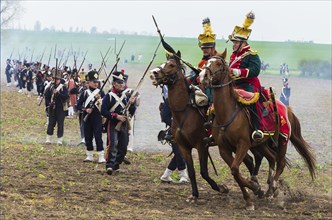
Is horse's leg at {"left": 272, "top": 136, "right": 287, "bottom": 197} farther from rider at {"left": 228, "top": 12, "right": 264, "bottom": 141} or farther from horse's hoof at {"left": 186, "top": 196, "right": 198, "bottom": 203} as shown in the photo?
horse's hoof at {"left": 186, "top": 196, "right": 198, "bottom": 203}

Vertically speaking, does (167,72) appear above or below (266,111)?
above

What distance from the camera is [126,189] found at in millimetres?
13281

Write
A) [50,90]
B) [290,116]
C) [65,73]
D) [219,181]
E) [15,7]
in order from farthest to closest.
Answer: [15,7] < [65,73] < [50,90] < [219,181] < [290,116]

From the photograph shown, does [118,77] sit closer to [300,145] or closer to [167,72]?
[167,72]

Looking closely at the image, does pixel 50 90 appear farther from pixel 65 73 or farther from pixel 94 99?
pixel 65 73

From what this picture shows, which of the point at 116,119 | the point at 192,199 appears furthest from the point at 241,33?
the point at 116,119

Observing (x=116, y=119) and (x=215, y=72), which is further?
(x=116, y=119)

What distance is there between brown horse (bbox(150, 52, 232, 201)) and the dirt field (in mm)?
746

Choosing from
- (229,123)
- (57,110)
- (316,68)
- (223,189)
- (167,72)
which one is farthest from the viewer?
(316,68)

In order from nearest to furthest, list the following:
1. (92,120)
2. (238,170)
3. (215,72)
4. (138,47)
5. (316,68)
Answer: (215,72) → (238,170) → (92,120) → (316,68) → (138,47)

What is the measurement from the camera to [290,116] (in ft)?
45.0

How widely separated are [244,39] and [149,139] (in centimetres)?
1060

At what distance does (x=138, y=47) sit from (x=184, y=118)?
269 ft

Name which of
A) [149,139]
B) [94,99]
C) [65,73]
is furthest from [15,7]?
[94,99]
